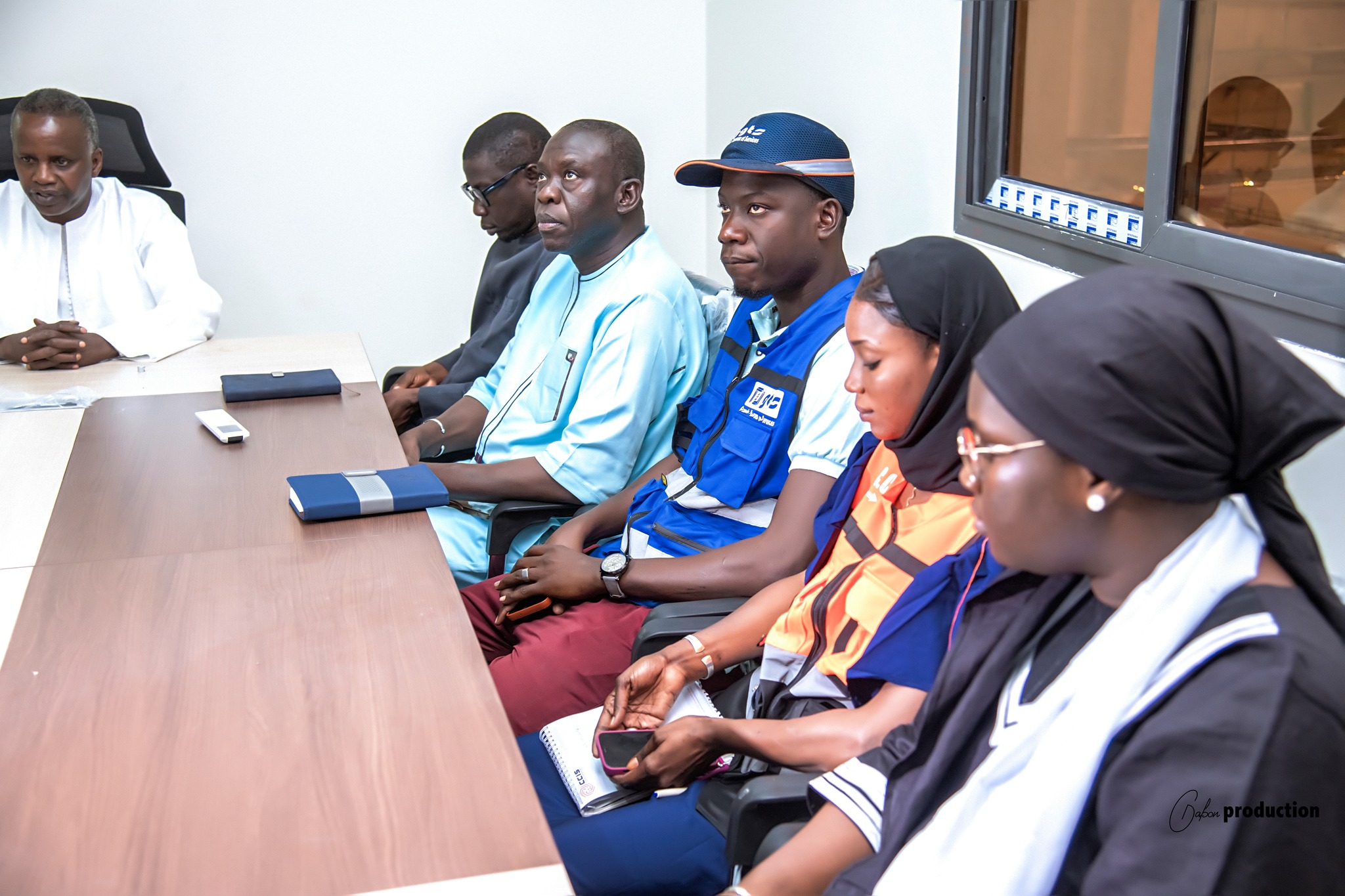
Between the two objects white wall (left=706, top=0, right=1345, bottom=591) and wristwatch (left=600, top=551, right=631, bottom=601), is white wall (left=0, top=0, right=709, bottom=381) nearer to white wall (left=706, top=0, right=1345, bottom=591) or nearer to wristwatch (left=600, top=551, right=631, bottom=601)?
white wall (left=706, top=0, right=1345, bottom=591)

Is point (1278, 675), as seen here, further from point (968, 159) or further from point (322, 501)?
point (968, 159)

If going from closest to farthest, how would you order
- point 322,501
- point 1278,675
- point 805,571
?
point 1278,675 → point 805,571 → point 322,501

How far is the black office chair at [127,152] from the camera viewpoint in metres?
3.23

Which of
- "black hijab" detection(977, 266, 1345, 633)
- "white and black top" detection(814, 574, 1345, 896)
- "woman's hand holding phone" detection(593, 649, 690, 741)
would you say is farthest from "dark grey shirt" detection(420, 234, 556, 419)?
"white and black top" detection(814, 574, 1345, 896)

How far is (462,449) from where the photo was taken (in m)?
2.76

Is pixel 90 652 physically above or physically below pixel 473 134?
below

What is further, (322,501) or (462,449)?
(462,449)

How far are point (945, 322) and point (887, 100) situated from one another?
1.37 metres

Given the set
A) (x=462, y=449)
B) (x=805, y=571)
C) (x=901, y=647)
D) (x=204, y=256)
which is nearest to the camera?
(x=901, y=647)

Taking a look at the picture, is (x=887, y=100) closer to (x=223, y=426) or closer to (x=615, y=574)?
(x=615, y=574)

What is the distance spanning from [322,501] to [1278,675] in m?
1.38

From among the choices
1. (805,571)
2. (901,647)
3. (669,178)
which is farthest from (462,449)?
(669,178)

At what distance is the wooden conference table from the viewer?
0.96m

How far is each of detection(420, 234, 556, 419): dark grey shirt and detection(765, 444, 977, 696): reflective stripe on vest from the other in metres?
1.58
